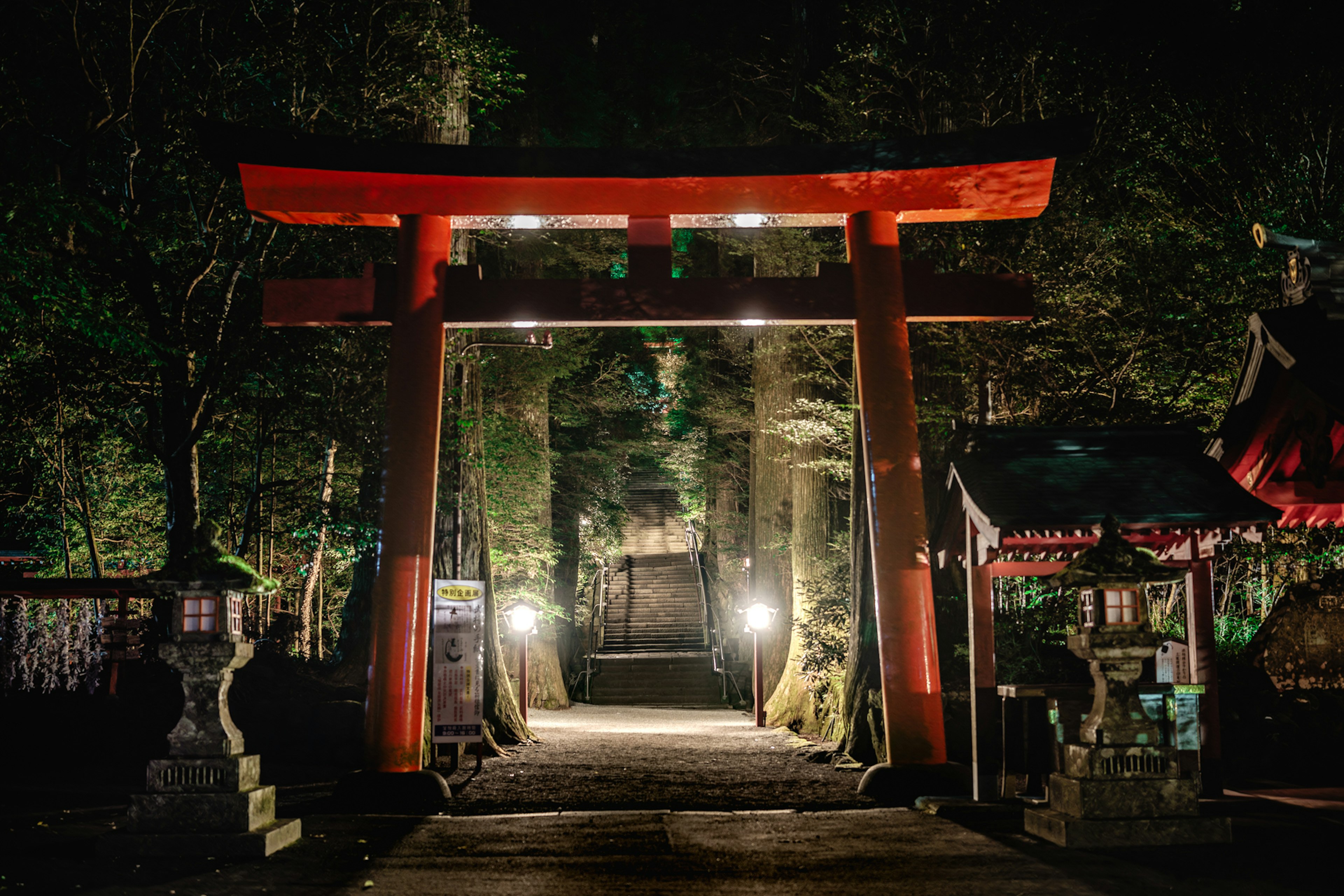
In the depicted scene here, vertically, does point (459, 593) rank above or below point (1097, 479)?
below

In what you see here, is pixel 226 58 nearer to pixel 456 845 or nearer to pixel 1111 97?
pixel 456 845

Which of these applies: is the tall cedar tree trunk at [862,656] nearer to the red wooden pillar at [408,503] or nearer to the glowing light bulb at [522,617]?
the red wooden pillar at [408,503]

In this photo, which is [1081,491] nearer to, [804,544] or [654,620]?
[804,544]

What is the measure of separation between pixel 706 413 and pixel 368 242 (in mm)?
10778

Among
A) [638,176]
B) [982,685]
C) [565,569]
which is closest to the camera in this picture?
[982,685]

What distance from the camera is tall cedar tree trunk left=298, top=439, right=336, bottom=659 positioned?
47.3ft

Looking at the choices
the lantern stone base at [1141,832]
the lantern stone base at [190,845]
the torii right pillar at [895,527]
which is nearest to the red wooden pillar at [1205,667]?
the lantern stone base at [1141,832]

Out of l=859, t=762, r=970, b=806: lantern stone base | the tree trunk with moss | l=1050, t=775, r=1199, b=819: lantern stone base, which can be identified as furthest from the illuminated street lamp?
l=1050, t=775, r=1199, b=819: lantern stone base

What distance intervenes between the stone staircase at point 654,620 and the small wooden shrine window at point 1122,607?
16.3 m

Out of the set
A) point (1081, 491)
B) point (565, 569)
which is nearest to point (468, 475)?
point (1081, 491)

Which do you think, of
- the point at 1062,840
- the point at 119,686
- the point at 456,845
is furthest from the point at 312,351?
the point at 1062,840

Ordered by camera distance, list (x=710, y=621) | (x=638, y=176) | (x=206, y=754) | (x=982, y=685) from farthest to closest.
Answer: (x=710, y=621), (x=638, y=176), (x=982, y=685), (x=206, y=754)

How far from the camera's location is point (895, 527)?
7.68 meters

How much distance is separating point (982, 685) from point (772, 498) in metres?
8.88
